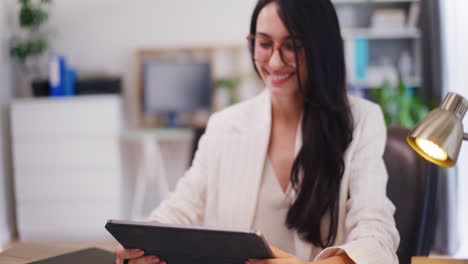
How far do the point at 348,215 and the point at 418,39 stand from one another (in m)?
3.22

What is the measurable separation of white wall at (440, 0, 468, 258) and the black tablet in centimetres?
224

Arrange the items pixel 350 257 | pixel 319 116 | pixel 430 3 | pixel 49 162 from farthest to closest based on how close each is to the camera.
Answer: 1. pixel 49 162
2. pixel 430 3
3. pixel 319 116
4. pixel 350 257

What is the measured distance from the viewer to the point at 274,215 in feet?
4.72

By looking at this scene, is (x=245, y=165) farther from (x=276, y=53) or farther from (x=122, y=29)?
(x=122, y=29)

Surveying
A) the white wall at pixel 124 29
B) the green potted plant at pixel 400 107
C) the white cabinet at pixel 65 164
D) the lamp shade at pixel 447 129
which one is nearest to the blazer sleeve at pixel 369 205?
the lamp shade at pixel 447 129

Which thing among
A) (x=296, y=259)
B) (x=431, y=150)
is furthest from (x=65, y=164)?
(x=431, y=150)

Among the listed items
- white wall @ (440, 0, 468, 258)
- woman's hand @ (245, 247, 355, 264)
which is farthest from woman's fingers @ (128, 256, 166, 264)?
white wall @ (440, 0, 468, 258)

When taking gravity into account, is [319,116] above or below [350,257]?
above

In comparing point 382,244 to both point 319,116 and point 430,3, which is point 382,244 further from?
point 430,3

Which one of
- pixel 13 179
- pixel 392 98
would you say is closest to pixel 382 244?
pixel 392 98

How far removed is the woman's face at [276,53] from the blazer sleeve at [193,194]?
255 millimetres

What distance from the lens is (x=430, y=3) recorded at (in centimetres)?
357

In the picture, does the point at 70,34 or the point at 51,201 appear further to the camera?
the point at 70,34

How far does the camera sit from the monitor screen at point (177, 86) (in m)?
4.44
